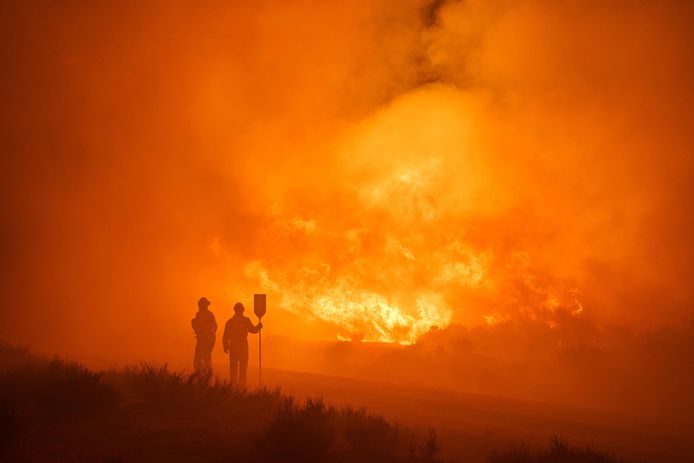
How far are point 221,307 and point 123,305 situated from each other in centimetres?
1084

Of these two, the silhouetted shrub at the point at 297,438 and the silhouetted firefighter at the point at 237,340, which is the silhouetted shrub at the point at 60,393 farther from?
the silhouetted firefighter at the point at 237,340

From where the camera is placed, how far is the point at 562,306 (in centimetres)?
3172

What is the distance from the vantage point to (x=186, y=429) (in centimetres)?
880

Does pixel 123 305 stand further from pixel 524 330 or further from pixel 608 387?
Result: pixel 608 387

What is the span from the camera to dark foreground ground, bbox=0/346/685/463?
7758mm

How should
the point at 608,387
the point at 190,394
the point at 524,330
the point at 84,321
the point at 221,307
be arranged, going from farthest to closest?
the point at 84,321
the point at 221,307
the point at 524,330
the point at 608,387
the point at 190,394

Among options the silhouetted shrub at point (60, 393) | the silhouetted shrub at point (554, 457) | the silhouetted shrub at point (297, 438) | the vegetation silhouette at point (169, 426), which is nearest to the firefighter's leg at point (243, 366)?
the vegetation silhouette at point (169, 426)

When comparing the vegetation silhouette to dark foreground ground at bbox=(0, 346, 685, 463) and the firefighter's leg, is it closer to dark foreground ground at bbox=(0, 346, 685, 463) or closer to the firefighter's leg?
dark foreground ground at bbox=(0, 346, 685, 463)

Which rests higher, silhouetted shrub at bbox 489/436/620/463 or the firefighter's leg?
the firefighter's leg

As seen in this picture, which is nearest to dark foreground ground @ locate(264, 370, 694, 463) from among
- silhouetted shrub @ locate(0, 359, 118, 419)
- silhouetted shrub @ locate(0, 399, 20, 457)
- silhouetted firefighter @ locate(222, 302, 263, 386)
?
silhouetted firefighter @ locate(222, 302, 263, 386)

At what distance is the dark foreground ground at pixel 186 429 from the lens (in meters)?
7.76

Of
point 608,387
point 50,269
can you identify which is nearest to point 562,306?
point 608,387

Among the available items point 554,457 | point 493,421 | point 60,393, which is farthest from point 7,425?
point 493,421

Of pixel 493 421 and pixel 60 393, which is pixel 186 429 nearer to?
pixel 60 393
